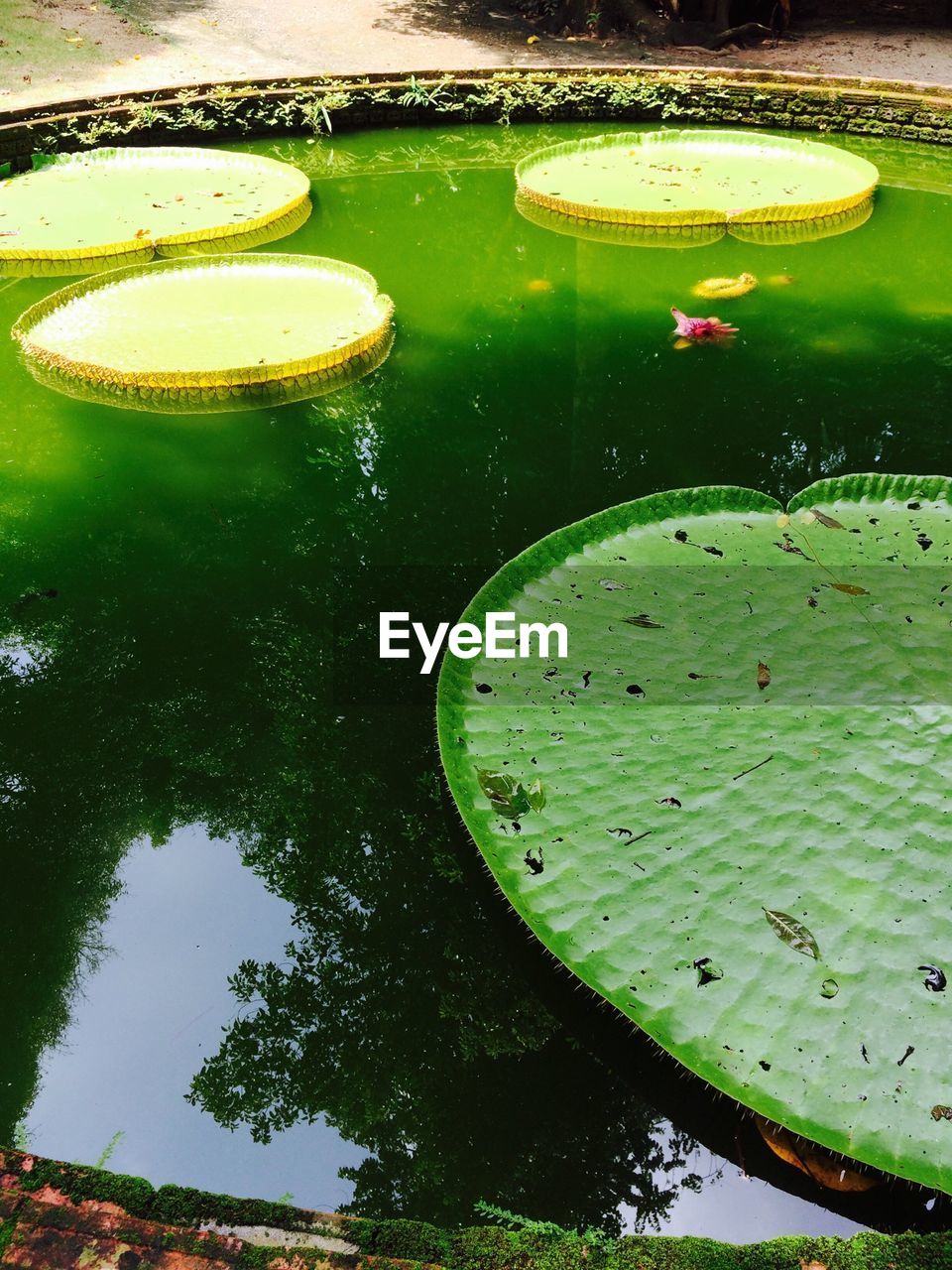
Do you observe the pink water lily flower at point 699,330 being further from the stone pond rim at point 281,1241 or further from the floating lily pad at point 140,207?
the stone pond rim at point 281,1241

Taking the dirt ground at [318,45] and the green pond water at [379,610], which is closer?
the green pond water at [379,610]

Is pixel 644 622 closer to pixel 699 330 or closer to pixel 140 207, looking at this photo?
pixel 699 330

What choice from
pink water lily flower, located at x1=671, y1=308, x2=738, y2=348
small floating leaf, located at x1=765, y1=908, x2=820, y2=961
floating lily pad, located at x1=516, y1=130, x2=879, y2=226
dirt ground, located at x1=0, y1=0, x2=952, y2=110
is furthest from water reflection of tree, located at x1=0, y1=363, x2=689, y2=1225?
dirt ground, located at x1=0, y1=0, x2=952, y2=110

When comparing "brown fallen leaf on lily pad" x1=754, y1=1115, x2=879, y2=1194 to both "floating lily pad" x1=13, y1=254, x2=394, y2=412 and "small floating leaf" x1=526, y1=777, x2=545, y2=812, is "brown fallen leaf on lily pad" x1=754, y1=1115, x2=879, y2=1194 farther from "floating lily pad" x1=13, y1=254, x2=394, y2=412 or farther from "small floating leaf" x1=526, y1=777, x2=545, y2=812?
"floating lily pad" x1=13, y1=254, x2=394, y2=412

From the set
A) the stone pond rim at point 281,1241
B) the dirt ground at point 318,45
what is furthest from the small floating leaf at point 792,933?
the dirt ground at point 318,45

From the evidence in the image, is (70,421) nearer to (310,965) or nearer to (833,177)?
(310,965)
